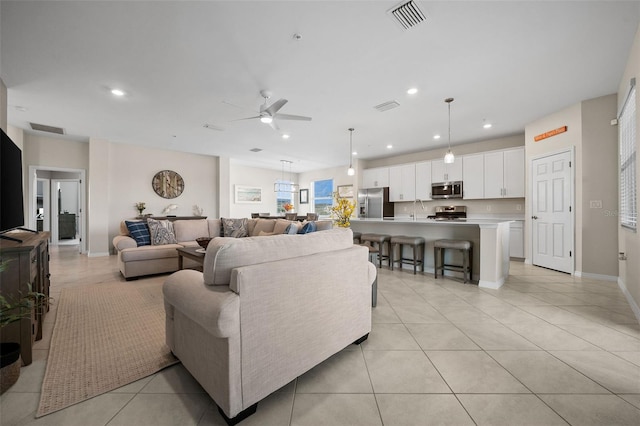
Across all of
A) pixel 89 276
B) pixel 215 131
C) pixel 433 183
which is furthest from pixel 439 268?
pixel 89 276

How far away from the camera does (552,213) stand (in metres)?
4.44

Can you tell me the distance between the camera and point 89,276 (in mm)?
4090

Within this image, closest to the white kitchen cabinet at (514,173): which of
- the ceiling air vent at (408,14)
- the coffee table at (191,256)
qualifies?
the ceiling air vent at (408,14)

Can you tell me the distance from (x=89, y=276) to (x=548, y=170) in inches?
314

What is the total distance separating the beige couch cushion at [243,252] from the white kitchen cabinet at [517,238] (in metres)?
5.56

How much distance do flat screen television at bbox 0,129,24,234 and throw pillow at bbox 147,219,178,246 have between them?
77.3 inches

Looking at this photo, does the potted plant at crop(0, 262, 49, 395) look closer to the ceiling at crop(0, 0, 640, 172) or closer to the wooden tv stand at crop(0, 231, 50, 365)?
the wooden tv stand at crop(0, 231, 50, 365)

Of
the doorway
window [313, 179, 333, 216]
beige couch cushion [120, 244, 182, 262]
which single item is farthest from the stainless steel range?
the doorway

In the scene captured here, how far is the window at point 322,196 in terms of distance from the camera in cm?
988

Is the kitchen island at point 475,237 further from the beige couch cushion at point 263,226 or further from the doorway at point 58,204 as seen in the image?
the doorway at point 58,204

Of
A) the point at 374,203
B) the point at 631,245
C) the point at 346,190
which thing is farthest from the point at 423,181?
the point at 631,245

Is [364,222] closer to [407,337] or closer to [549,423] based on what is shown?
[407,337]

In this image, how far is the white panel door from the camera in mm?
4184

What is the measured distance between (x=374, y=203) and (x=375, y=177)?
2.74 ft
